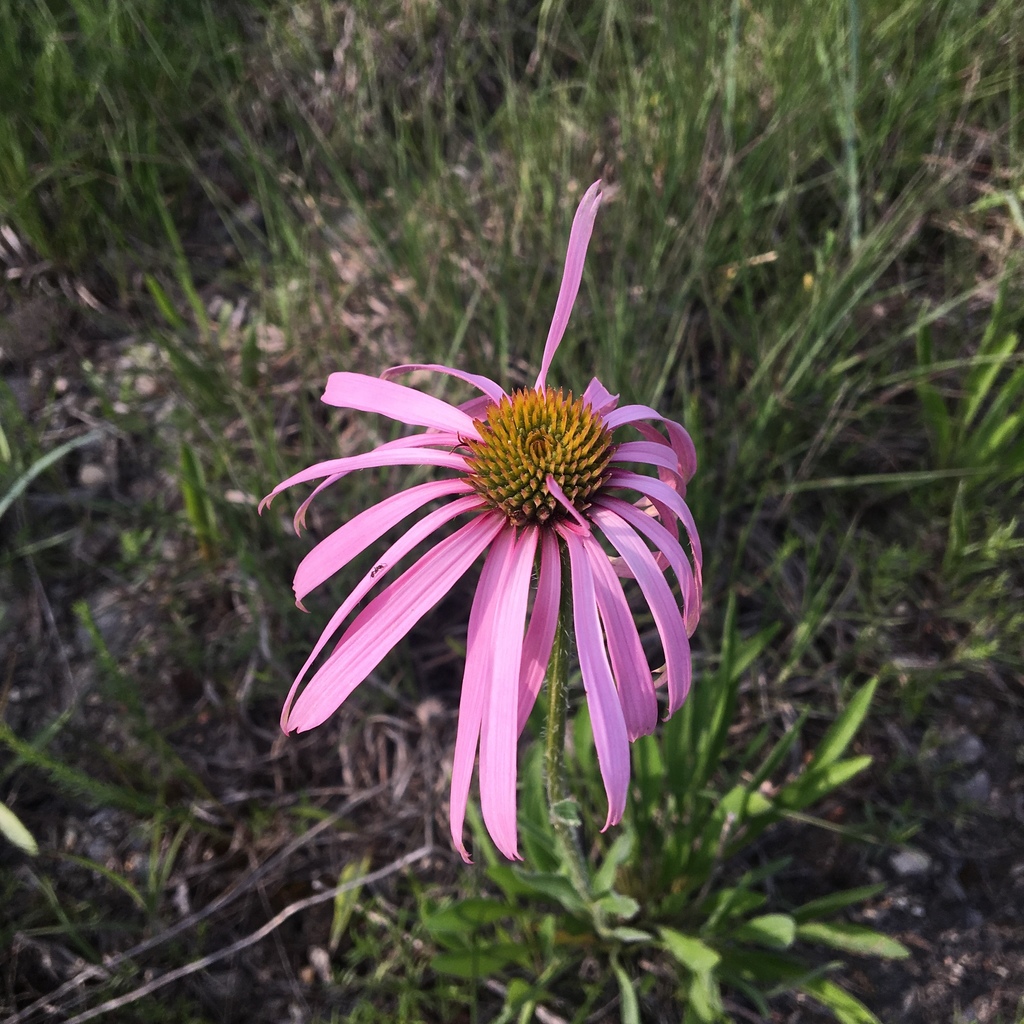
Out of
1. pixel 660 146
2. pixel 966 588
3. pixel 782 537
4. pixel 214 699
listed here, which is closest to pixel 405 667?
pixel 214 699

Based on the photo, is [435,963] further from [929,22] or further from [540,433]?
[929,22]

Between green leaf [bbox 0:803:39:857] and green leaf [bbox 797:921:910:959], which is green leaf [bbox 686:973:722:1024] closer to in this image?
green leaf [bbox 797:921:910:959]

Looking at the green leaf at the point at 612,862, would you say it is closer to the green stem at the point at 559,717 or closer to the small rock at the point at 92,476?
the green stem at the point at 559,717

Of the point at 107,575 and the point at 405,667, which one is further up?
the point at 107,575

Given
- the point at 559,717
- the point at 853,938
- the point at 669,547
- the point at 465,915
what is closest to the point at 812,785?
the point at 853,938

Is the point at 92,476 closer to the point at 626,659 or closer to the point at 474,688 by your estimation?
the point at 474,688
